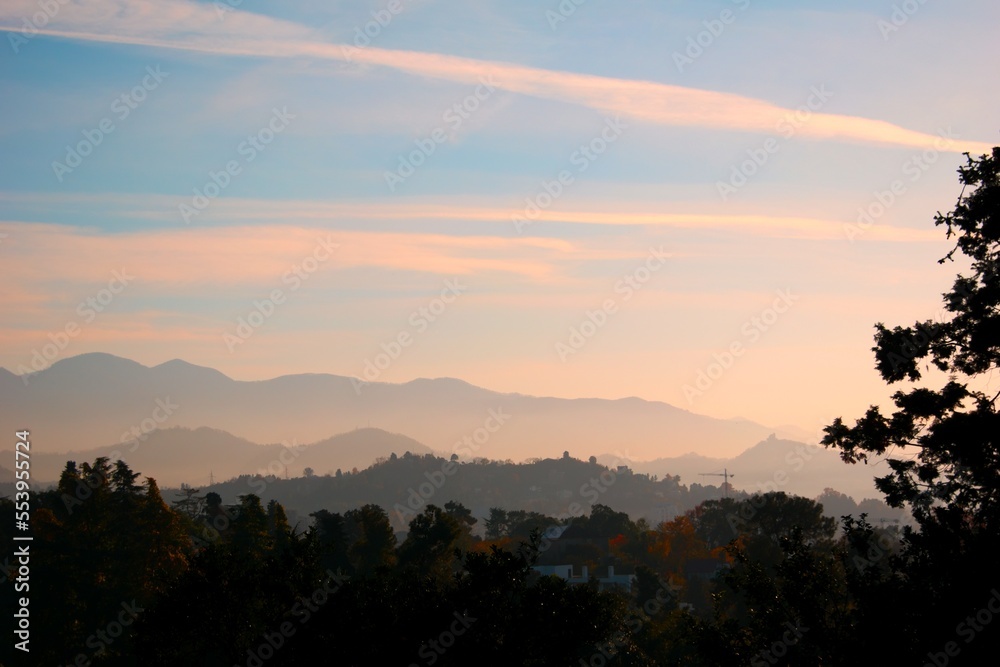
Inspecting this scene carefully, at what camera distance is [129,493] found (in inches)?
2906

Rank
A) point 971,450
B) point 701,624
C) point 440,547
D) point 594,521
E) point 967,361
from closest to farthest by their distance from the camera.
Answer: point 971,450
point 967,361
point 701,624
point 440,547
point 594,521

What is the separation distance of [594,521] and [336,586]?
11977 centimetres

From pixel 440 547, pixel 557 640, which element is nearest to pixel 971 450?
pixel 557 640

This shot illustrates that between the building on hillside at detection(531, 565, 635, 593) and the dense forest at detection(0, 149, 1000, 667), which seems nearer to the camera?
the dense forest at detection(0, 149, 1000, 667)

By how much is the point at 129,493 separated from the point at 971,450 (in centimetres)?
6430

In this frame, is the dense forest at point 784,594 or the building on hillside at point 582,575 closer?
the dense forest at point 784,594

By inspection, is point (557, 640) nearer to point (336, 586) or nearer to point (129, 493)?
point (336, 586)

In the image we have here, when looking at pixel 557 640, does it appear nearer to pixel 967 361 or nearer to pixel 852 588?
pixel 852 588

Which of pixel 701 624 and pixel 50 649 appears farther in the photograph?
pixel 50 649

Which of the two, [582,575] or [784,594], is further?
[582,575]

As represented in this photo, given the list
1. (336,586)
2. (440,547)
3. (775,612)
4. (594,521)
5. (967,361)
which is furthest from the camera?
(594,521)

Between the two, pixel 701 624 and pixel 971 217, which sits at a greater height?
pixel 971 217

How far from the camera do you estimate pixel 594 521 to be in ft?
497

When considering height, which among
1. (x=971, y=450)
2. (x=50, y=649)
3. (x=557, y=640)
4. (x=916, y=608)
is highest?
(x=971, y=450)
